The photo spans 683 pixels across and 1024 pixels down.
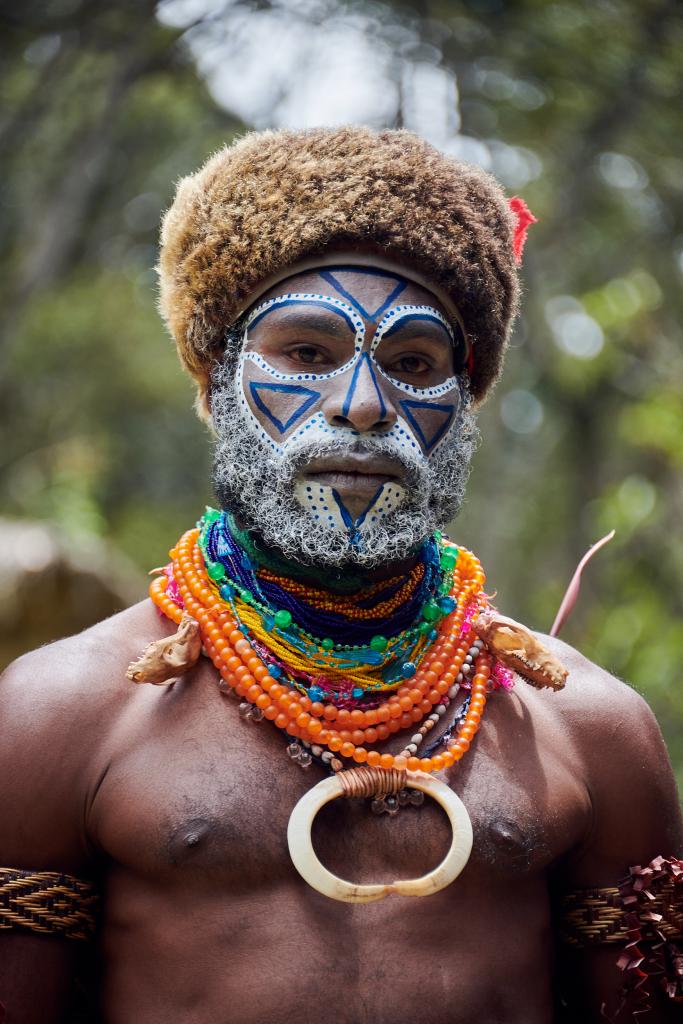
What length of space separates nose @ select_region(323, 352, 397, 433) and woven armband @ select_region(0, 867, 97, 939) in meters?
1.18

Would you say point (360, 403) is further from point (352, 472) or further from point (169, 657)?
point (169, 657)

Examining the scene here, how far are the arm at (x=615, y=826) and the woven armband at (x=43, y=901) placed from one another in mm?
1135

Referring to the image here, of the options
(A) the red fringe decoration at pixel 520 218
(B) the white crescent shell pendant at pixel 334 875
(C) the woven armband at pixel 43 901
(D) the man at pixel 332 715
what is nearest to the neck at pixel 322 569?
(D) the man at pixel 332 715

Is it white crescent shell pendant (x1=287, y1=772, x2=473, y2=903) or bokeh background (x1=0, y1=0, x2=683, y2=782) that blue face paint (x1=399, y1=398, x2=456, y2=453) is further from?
bokeh background (x1=0, y1=0, x2=683, y2=782)

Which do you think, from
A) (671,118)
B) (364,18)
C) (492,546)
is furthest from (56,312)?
(671,118)

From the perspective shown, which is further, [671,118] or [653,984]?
[671,118]

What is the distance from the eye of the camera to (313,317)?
2.69 meters

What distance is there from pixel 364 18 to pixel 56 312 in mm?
6855

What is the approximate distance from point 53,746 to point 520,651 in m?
1.09

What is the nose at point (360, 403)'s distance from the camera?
259 centimetres

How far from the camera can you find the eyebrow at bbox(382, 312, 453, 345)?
2721 millimetres

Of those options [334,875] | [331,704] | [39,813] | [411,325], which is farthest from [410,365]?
[39,813]

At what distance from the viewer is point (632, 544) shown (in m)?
9.66

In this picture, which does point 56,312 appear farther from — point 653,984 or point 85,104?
point 653,984
